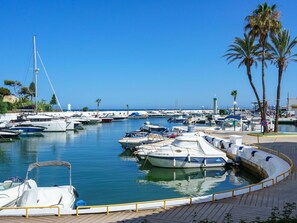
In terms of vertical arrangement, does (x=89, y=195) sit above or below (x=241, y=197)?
below

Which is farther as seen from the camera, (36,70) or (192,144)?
(36,70)

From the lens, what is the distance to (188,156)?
2755cm

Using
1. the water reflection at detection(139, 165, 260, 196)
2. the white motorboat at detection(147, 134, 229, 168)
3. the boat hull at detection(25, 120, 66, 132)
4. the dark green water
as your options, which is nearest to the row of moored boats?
the white motorboat at detection(147, 134, 229, 168)

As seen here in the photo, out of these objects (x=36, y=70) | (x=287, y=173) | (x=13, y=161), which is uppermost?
(x=36, y=70)

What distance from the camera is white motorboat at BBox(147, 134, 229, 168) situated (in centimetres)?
2753

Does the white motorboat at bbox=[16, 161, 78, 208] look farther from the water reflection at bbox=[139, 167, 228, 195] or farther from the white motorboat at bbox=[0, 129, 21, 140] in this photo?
the white motorboat at bbox=[0, 129, 21, 140]

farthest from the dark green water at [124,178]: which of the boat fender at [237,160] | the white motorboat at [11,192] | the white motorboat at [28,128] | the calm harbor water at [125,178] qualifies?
the white motorboat at [28,128]

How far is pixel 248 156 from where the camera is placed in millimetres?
27562

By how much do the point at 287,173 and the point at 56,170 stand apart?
17.9 m

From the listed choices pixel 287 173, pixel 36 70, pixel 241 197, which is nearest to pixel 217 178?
pixel 287 173

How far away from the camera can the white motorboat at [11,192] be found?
15109mm

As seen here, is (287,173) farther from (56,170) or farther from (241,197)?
(56,170)

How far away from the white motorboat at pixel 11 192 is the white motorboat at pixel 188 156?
42.5 feet

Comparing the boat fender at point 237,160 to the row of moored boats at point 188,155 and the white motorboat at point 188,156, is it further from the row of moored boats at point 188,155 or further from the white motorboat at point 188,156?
the white motorboat at point 188,156
